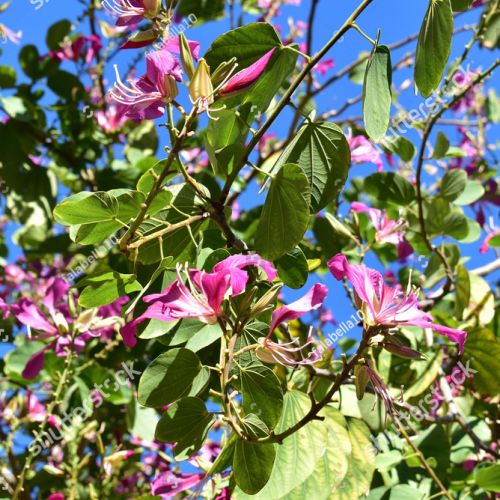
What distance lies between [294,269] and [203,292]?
27 cm

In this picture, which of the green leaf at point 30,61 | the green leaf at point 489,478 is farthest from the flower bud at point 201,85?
the green leaf at point 30,61

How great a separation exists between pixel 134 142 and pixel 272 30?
1.80m

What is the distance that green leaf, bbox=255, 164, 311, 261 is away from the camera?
0.89 meters

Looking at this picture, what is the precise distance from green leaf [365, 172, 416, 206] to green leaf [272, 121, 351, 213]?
0.92 metres

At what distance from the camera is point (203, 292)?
0.81 m

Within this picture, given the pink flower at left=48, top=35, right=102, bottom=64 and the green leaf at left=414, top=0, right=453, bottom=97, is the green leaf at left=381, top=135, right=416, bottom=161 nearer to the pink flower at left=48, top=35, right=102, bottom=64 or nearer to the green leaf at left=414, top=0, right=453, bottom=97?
the green leaf at left=414, top=0, right=453, bottom=97

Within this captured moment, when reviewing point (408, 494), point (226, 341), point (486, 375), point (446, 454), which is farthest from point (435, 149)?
point (226, 341)

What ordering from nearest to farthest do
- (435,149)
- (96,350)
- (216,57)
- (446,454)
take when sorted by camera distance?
1. (216,57)
2. (446,454)
3. (435,149)
4. (96,350)

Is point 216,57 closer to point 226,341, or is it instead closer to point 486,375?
point 226,341

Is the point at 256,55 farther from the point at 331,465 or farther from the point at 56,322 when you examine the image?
the point at 56,322

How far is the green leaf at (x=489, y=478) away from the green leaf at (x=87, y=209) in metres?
0.88

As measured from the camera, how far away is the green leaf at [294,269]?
3.42ft

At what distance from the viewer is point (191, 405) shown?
2.91 ft

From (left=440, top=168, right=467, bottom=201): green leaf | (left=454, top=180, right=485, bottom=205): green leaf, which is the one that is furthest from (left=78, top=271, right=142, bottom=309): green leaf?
(left=454, top=180, right=485, bottom=205): green leaf
